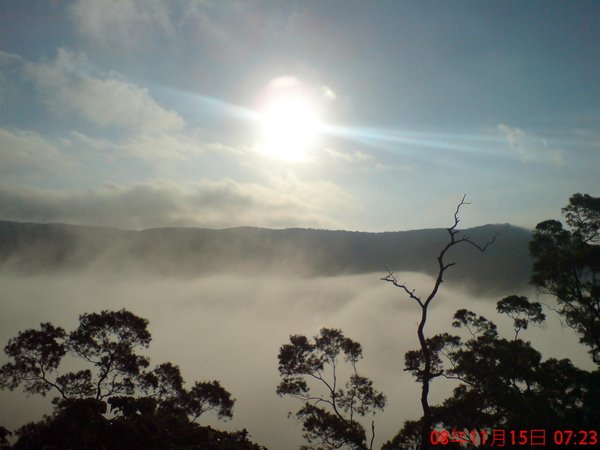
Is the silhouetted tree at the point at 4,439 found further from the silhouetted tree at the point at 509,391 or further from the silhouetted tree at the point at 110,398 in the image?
the silhouetted tree at the point at 509,391

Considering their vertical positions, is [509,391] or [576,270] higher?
[576,270]

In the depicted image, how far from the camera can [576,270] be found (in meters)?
20.6

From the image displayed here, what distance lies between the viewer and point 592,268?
19906 millimetres

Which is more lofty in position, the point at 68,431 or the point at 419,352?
the point at 419,352

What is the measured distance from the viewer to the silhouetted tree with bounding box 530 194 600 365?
19.7 meters

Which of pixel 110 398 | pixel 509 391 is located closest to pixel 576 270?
pixel 509 391

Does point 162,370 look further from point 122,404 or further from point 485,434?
point 485,434

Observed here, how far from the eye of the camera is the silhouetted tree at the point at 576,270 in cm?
1973

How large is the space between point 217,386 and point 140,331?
752 centimetres

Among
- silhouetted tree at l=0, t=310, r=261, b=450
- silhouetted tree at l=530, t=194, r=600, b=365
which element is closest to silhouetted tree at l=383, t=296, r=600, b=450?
silhouetted tree at l=530, t=194, r=600, b=365

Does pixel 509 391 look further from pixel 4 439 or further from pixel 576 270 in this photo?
pixel 4 439

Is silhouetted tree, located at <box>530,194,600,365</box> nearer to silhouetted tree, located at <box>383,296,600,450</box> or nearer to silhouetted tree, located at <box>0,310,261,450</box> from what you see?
silhouetted tree, located at <box>383,296,600,450</box>

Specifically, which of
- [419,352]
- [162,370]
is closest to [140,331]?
[162,370]

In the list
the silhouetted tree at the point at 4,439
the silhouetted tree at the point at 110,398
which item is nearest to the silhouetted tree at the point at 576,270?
the silhouetted tree at the point at 110,398
